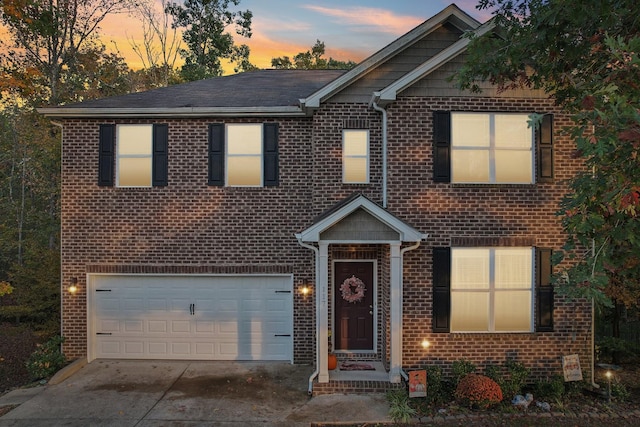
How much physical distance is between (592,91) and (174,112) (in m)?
8.46

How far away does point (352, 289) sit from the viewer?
30.4 ft

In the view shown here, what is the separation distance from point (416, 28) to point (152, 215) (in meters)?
7.72

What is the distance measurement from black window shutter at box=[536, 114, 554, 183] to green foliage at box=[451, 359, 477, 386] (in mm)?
4191

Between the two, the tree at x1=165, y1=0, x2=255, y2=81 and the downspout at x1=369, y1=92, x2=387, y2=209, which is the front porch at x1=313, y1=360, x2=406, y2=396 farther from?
the tree at x1=165, y1=0, x2=255, y2=81

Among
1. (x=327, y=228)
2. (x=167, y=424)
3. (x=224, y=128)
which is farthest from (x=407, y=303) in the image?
(x=224, y=128)

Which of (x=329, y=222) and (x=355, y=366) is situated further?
(x=355, y=366)

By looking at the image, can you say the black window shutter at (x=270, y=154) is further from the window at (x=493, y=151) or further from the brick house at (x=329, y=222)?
the window at (x=493, y=151)

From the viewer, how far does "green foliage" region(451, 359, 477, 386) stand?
787cm

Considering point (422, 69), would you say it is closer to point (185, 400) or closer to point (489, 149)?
point (489, 149)

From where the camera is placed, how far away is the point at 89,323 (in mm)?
9680

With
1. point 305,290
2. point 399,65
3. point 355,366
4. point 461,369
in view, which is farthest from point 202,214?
point 461,369

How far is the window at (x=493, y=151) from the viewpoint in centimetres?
844

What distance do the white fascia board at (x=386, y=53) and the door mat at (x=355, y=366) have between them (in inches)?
229

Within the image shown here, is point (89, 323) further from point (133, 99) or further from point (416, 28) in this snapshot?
point (416, 28)
